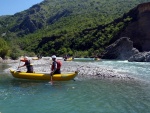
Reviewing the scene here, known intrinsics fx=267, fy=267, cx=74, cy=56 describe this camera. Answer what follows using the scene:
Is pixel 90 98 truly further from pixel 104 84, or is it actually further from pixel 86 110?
pixel 104 84

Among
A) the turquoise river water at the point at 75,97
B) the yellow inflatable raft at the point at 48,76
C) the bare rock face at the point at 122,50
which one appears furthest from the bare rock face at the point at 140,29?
the turquoise river water at the point at 75,97

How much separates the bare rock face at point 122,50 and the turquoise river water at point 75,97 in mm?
45048

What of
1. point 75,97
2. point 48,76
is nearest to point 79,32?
point 48,76

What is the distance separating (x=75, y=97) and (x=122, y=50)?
5354 centimetres

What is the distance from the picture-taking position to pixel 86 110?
489 inches

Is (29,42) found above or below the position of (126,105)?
above

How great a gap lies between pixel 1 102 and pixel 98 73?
1287cm

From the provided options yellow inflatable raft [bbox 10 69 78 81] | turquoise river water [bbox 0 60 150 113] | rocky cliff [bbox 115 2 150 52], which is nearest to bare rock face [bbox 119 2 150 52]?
rocky cliff [bbox 115 2 150 52]

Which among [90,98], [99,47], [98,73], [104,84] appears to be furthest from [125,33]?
[90,98]

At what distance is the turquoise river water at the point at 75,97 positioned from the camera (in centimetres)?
1260

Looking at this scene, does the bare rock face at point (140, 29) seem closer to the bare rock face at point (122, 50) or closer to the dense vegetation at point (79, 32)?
the dense vegetation at point (79, 32)

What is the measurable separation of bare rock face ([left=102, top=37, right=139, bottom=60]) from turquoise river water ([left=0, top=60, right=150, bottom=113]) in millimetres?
45048

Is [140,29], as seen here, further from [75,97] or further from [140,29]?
[75,97]

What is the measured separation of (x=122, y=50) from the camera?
6725 centimetres
